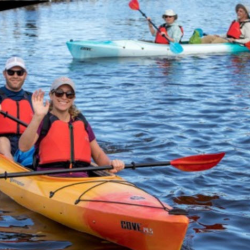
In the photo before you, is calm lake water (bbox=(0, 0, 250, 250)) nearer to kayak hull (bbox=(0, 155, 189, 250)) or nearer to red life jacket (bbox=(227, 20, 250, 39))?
kayak hull (bbox=(0, 155, 189, 250))

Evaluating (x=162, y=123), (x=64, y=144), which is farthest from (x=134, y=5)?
(x=64, y=144)

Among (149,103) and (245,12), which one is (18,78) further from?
(245,12)

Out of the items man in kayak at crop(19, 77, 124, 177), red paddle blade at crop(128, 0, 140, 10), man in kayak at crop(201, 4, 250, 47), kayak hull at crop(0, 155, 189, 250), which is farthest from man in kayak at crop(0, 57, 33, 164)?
red paddle blade at crop(128, 0, 140, 10)

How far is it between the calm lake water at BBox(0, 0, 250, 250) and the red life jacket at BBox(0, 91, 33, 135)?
70 centimetres

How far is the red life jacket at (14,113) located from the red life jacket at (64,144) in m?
1.17

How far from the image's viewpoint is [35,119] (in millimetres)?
5766

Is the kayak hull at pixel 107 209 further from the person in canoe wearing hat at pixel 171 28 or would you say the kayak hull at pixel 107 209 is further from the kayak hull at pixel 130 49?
the kayak hull at pixel 130 49

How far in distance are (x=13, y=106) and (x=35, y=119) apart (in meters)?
1.67

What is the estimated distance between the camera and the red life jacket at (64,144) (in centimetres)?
616

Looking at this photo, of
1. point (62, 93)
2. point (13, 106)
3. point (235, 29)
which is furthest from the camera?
point (235, 29)

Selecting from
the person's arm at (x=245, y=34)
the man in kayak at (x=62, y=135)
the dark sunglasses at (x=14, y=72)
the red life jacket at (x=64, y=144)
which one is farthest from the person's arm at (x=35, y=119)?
the person's arm at (x=245, y=34)

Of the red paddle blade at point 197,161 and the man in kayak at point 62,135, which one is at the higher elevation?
the man in kayak at point 62,135

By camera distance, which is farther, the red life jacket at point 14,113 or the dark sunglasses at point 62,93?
the red life jacket at point 14,113

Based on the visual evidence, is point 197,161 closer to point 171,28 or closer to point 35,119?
point 35,119
